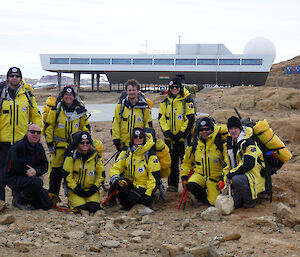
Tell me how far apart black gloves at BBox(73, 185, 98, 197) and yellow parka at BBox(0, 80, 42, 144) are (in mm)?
1215

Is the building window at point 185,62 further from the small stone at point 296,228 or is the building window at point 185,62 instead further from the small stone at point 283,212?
the small stone at point 296,228

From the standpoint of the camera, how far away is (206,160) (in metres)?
6.46

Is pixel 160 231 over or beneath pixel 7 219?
beneath

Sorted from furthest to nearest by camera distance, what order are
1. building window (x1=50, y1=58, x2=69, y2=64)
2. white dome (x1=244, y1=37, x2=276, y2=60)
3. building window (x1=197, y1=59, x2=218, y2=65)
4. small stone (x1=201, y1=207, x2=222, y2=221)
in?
white dome (x1=244, y1=37, x2=276, y2=60) < building window (x1=50, y1=58, x2=69, y2=64) < building window (x1=197, y1=59, x2=218, y2=65) < small stone (x1=201, y1=207, x2=222, y2=221)

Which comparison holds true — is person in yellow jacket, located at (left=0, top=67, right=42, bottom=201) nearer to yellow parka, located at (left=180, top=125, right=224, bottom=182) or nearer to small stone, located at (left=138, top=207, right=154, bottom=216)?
small stone, located at (left=138, top=207, right=154, bottom=216)

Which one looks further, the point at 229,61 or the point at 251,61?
the point at 229,61

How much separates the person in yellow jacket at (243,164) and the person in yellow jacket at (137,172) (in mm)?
1150

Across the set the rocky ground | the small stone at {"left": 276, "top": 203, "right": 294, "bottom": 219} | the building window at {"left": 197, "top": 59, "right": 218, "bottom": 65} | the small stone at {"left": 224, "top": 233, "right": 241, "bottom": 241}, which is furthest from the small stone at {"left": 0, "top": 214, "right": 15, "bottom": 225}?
the building window at {"left": 197, "top": 59, "right": 218, "bottom": 65}

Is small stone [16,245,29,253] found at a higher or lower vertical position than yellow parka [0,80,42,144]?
lower

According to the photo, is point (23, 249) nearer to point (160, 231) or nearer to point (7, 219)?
point (7, 219)

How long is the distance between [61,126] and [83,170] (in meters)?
0.83

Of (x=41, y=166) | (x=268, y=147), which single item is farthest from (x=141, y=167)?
(x=268, y=147)

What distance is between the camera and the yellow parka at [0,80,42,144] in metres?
6.38

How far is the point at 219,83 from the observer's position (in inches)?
2115
